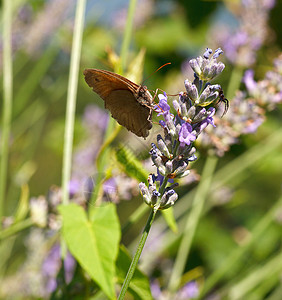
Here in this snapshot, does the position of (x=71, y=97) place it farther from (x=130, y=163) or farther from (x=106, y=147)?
(x=130, y=163)

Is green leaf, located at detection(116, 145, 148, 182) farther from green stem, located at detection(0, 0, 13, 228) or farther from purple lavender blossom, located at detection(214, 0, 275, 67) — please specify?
purple lavender blossom, located at detection(214, 0, 275, 67)

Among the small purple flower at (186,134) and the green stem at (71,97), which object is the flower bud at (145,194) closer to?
the small purple flower at (186,134)

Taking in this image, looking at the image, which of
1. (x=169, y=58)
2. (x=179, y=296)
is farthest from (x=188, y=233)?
(x=169, y=58)

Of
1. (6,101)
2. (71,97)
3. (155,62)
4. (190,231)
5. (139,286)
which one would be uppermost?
(155,62)

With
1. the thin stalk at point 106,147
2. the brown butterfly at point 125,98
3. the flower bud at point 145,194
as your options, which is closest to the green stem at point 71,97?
A: the thin stalk at point 106,147

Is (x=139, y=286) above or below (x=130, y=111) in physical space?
below

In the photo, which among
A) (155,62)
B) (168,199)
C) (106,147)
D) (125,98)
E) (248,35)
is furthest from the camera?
(155,62)

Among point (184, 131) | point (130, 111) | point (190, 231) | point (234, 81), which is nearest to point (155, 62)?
point (234, 81)
